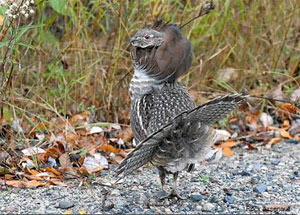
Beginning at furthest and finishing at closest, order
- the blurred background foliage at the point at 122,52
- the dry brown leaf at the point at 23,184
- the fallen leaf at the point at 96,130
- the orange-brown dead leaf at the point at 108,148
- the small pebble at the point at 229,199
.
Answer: the blurred background foliage at the point at 122,52 < the fallen leaf at the point at 96,130 < the orange-brown dead leaf at the point at 108,148 < the dry brown leaf at the point at 23,184 < the small pebble at the point at 229,199

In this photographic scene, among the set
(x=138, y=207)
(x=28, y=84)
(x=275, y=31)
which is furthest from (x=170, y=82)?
(x=275, y=31)

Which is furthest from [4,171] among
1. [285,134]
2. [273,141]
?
[285,134]

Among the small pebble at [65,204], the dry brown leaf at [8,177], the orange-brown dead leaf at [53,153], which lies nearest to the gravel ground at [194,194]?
the small pebble at [65,204]

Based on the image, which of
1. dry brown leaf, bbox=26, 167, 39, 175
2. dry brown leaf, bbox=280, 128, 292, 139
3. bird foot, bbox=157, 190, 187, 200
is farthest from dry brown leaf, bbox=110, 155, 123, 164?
dry brown leaf, bbox=280, 128, 292, 139

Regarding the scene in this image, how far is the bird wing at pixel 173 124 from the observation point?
4.49 m

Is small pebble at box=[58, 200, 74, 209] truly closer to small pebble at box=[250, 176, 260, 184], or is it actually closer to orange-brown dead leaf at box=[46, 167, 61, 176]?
orange-brown dead leaf at box=[46, 167, 61, 176]

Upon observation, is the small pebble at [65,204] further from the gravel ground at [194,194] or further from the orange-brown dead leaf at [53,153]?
the orange-brown dead leaf at [53,153]

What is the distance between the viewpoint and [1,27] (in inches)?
226

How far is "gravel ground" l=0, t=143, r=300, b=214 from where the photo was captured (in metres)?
Answer: 4.99

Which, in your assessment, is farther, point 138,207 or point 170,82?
point 170,82

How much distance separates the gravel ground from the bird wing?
39cm

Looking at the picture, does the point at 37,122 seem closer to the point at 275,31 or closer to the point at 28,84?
the point at 28,84

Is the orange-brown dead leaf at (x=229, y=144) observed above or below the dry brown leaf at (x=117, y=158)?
below

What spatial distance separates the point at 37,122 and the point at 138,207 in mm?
2040
